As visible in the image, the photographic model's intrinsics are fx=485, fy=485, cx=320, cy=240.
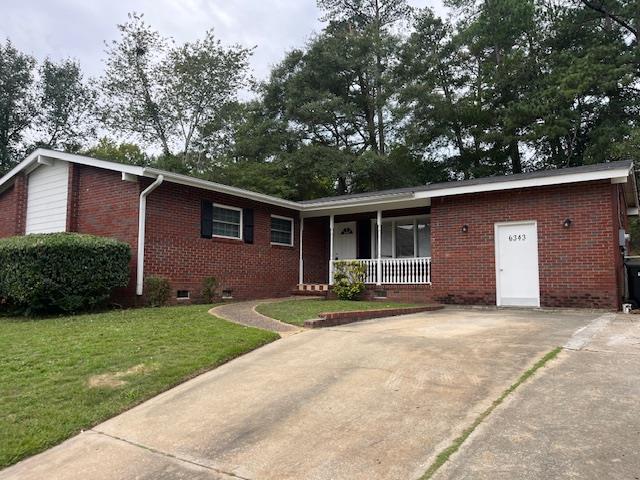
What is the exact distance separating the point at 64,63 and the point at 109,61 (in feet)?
18.3

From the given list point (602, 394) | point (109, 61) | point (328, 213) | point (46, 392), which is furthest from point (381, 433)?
point (109, 61)

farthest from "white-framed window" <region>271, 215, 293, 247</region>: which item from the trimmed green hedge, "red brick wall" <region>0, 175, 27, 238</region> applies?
"red brick wall" <region>0, 175, 27, 238</region>

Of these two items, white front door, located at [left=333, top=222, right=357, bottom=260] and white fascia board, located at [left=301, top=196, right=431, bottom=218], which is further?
white front door, located at [left=333, top=222, right=357, bottom=260]

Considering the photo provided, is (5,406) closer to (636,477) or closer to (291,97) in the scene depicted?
(636,477)

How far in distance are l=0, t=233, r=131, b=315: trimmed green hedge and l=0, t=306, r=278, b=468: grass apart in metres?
1.00

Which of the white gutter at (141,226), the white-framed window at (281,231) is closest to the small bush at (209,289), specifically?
the white gutter at (141,226)

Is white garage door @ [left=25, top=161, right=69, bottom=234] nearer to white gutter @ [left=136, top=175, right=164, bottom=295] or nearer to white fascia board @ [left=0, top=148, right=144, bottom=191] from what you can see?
white fascia board @ [left=0, top=148, right=144, bottom=191]

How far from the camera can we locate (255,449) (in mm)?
3555

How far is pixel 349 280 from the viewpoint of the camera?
14.1 m

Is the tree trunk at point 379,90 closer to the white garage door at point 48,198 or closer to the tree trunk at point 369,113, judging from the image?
the tree trunk at point 369,113

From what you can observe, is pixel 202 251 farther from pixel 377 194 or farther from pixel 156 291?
pixel 377 194

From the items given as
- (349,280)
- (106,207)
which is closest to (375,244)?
(349,280)

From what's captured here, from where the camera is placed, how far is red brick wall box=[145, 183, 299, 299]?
11.7 metres

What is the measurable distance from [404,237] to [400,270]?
204 cm
